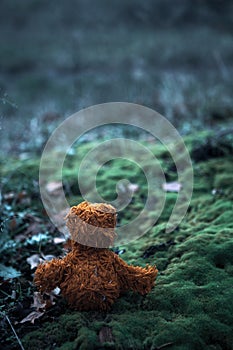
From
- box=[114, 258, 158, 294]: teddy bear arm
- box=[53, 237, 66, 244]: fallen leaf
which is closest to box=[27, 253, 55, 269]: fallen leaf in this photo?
box=[53, 237, 66, 244]: fallen leaf

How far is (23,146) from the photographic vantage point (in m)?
5.73

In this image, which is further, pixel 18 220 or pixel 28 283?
pixel 18 220

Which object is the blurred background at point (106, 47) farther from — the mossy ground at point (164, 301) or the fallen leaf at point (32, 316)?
the fallen leaf at point (32, 316)

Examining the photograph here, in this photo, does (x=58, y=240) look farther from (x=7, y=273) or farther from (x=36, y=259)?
(x=7, y=273)

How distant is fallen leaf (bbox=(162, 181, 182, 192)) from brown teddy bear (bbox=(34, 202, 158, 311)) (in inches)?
67.7

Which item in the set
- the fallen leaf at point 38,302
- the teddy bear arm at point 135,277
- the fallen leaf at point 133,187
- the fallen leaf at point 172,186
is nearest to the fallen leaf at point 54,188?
the fallen leaf at point 133,187

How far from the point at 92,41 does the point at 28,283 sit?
59.8 feet

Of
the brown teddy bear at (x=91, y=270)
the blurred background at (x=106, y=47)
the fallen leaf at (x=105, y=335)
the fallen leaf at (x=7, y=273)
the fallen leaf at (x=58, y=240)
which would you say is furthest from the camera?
the blurred background at (x=106, y=47)

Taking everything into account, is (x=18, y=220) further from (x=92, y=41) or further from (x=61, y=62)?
(x=92, y=41)

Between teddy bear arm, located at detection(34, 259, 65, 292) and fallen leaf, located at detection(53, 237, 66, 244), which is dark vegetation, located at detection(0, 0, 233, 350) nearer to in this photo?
fallen leaf, located at detection(53, 237, 66, 244)

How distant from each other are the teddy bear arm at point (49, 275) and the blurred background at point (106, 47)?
22.4 feet

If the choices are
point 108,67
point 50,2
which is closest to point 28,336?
point 108,67

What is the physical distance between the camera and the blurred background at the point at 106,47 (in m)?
12.1

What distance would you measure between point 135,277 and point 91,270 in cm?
27
